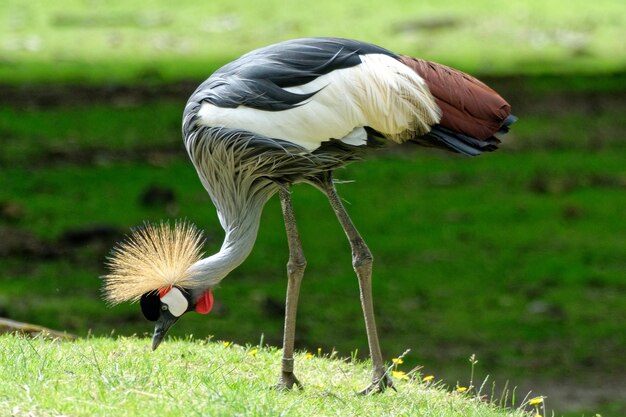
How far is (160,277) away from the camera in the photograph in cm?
534

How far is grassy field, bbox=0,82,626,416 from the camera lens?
941 cm

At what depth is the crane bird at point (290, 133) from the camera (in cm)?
511

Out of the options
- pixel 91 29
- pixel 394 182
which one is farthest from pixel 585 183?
pixel 91 29

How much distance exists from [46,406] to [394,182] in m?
8.75

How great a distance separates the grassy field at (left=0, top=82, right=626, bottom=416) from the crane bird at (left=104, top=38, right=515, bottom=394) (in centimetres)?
370

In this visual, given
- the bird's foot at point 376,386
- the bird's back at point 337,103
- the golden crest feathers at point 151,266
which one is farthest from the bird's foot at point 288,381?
the bird's back at point 337,103

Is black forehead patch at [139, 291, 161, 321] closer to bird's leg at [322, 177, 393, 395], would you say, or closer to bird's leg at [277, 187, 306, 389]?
bird's leg at [277, 187, 306, 389]

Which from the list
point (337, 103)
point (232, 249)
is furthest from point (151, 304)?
point (337, 103)

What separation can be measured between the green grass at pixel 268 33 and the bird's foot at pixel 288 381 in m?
10.6

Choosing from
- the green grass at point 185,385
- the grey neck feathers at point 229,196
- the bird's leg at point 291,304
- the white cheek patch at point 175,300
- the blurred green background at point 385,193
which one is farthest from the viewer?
the blurred green background at point 385,193

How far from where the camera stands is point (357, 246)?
5543mm

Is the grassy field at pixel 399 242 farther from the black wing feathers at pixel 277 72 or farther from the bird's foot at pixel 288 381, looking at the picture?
the black wing feathers at pixel 277 72

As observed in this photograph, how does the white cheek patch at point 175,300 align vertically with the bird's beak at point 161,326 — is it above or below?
above

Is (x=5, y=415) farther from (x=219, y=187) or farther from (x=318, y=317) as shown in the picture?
(x=318, y=317)
